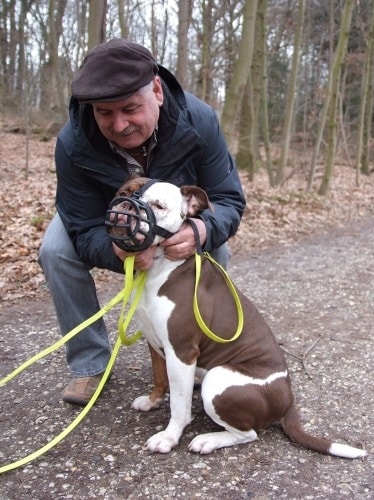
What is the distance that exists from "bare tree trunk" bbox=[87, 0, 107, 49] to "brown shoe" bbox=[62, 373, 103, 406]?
608cm

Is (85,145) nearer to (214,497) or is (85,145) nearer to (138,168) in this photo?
(138,168)

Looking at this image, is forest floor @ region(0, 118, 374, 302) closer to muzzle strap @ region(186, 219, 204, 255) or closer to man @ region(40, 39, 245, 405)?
man @ region(40, 39, 245, 405)

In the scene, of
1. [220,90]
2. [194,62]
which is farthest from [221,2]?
[220,90]

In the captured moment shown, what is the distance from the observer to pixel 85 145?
10.6 ft

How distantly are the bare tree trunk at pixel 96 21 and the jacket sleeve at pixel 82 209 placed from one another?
537 cm

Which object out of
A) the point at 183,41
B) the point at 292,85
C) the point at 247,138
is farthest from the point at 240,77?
the point at 247,138

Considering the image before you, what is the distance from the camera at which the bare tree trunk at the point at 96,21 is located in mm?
8055

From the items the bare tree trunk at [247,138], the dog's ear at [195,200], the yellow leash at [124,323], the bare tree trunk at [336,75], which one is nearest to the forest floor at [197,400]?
the yellow leash at [124,323]

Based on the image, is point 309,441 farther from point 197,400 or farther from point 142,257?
point 142,257

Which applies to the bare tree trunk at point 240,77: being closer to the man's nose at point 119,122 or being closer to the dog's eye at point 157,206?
the man's nose at point 119,122

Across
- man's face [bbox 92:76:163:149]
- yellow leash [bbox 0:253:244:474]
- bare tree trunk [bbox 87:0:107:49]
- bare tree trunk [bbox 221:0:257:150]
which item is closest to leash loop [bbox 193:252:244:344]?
yellow leash [bbox 0:253:244:474]

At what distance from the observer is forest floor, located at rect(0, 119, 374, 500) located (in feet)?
9.20

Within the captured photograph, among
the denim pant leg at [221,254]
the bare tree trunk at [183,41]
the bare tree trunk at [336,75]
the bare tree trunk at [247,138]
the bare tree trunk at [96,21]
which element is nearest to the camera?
the denim pant leg at [221,254]

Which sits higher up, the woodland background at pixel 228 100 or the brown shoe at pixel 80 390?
the woodland background at pixel 228 100
